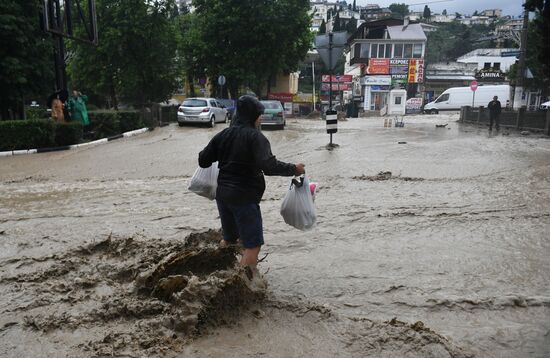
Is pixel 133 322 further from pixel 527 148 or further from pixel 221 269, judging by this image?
pixel 527 148

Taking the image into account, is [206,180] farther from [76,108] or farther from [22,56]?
[22,56]

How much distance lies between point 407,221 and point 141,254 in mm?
3699

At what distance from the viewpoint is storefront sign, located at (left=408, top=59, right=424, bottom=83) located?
52938mm

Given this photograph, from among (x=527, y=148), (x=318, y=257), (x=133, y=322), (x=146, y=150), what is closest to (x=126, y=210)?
(x=318, y=257)

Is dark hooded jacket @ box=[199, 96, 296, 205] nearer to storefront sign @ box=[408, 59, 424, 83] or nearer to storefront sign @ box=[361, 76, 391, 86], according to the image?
storefront sign @ box=[361, 76, 391, 86]

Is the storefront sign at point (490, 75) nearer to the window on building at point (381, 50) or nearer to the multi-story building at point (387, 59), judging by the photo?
the multi-story building at point (387, 59)

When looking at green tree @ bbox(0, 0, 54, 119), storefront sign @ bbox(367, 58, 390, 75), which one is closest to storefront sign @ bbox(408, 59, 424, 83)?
storefront sign @ bbox(367, 58, 390, 75)

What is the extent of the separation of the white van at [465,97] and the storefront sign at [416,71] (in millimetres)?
9950

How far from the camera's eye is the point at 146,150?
49.1 feet

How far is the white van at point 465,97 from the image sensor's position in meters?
40.8

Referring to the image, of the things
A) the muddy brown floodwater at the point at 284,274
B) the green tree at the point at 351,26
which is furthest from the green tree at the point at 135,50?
the green tree at the point at 351,26

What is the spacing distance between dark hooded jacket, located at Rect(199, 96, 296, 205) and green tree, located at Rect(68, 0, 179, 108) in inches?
1011

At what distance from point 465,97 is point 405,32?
17800mm

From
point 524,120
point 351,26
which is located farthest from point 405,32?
point 351,26
